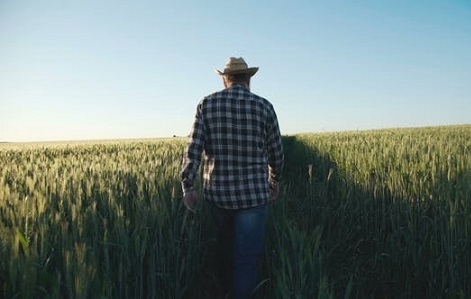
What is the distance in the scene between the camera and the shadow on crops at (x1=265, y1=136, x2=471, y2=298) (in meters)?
3.59


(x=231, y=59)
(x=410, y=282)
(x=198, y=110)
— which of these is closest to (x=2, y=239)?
(x=198, y=110)

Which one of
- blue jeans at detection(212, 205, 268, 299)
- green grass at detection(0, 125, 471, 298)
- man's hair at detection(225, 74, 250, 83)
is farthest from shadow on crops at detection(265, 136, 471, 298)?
man's hair at detection(225, 74, 250, 83)

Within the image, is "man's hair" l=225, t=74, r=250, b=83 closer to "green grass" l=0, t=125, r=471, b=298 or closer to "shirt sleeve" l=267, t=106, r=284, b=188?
"shirt sleeve" l=267, t=106, r=284, b=188

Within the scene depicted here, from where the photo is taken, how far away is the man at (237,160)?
10.5ft

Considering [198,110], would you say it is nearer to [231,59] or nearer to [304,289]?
[231,59]

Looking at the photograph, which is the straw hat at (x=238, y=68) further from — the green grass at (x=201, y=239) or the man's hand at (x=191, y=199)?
the green grass at (x=201, y=239)

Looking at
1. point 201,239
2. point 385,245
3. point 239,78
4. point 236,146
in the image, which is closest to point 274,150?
point 236,146

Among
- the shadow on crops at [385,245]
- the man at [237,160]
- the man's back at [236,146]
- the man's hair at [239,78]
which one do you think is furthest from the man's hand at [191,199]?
the man's hair at [239,78]

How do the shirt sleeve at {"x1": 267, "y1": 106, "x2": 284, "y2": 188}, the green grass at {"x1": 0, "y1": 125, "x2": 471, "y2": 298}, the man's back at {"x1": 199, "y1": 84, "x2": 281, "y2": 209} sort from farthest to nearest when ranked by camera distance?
the shirt sleeve at {"x1": 267, "y1": 106, "x2": 284, "y2": 188} → the man's back at {"x1": 199, "y1": 84, "x2": 281, "y2": 209} → the green grass at {"x1": 0, "y1": 125, "x2": 471, "y2": 298}

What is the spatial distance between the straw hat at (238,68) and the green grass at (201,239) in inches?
42.7

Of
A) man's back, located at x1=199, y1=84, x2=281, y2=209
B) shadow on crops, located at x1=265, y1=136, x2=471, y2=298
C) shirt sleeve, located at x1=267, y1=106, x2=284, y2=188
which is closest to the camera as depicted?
man's back, located at x1=199, y1=84, x2=281, y2=209

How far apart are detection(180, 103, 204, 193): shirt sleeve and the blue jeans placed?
11.9 inches

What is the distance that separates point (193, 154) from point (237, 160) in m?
0.33

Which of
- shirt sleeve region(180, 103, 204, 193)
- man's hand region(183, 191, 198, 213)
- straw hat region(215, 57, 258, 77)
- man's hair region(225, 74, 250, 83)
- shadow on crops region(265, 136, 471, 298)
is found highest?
straw hat region(215, 57, 258, 77)
